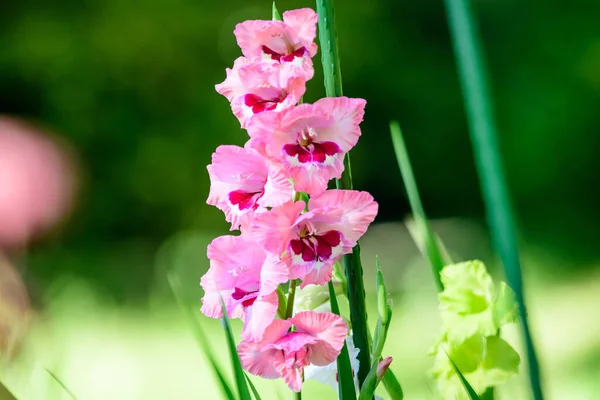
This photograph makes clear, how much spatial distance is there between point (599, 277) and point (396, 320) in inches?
38.4

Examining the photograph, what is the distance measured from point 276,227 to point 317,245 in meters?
0.02

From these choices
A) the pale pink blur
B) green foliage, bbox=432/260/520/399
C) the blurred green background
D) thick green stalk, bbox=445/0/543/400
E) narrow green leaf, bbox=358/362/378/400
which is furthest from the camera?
the blurred green background

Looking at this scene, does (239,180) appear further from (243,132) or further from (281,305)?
(243,132)

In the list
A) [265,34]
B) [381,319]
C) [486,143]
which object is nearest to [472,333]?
[381,319]

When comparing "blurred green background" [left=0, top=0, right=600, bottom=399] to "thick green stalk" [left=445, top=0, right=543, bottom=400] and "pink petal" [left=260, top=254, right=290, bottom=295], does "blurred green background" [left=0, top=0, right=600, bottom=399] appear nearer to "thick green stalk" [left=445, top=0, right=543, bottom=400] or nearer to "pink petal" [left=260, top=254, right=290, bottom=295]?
"pink petal" [left=260, top=254, right=290, bottom=295]

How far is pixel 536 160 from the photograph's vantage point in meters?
3.28

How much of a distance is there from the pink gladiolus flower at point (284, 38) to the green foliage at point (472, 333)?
18 centimetres

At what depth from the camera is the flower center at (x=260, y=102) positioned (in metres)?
0.45

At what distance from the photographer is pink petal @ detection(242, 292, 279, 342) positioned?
16.6 inches

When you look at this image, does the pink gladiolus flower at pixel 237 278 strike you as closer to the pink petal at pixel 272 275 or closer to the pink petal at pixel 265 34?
the pink petal at pixel 272 275

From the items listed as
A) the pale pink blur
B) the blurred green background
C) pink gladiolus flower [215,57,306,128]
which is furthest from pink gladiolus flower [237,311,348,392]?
the blurred green background

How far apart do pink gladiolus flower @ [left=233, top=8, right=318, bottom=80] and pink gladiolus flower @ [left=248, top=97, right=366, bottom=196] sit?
0.03 metres

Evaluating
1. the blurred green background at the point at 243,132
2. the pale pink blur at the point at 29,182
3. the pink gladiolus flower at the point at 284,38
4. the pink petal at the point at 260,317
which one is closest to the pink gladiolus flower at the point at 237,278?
the pink petal at the point at 260,317

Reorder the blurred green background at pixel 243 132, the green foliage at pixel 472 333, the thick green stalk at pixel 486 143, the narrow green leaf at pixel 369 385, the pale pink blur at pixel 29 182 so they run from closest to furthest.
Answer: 1. the thick green stalk at pixel 486 143
2. the narrow green leaf at pixel 369 385
3. the green foliage at pixel 472 333
4. the pale pink blur at pixel 29 182
5. the blurred green background at pixel 243 132
